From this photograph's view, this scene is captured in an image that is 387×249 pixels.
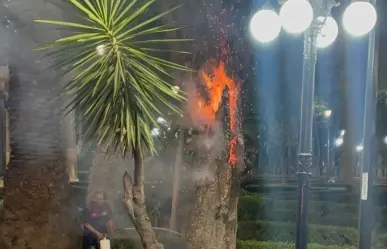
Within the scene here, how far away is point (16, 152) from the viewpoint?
24.2 ft

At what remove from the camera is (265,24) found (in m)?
5.96

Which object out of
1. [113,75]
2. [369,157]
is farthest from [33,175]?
[369,157]

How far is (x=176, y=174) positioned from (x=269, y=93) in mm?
8153

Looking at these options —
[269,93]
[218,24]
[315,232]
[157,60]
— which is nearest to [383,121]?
[269,93]

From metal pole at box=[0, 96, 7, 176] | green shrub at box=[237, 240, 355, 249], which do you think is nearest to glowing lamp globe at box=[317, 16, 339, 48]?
green shrub at box=[237, 240, 355, 249]

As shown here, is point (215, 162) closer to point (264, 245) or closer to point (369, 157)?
point (369, 157)

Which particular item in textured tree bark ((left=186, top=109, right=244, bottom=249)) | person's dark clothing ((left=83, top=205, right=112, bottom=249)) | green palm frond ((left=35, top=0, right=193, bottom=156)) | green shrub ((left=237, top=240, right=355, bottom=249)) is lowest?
green shrub ((left=237, top=240, right=355, bottom=249))

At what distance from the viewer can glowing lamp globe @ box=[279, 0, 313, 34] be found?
18.4ft

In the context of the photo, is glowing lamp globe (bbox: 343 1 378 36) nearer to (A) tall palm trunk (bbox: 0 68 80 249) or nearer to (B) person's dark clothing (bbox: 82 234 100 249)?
(A) tall palm trunk (bbox: 0 68 80 249)

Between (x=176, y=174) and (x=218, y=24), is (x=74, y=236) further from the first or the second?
(x=218, y=24)

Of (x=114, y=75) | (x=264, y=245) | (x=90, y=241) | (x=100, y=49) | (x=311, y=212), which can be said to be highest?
(x=100, y=49)

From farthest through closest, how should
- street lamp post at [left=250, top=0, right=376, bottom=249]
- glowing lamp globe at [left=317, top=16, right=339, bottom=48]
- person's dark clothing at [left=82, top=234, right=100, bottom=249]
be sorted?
1. person's dark clothing at [left=82, top=234, right=100, bottom=249]
2. glowing lamp globe at [left=317, top=16, right=339, bottom=48]
3. street lamp post at [left=250, top=0, right=376, bottom=249]

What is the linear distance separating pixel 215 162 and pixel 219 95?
1.02 metres

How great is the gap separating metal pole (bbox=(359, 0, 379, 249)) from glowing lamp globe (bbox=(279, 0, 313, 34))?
10.4 ft
